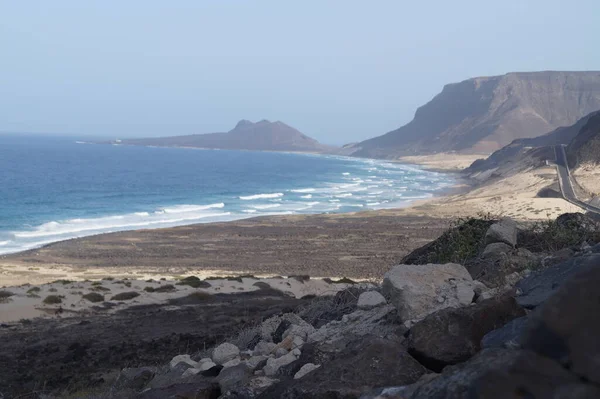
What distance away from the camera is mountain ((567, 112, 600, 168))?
68.1m

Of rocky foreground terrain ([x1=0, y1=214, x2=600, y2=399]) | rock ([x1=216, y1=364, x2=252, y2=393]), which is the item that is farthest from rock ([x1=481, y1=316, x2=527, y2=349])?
rock ([x1=216, y1=364, x2=252, y2=393])

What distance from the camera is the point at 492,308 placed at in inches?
187

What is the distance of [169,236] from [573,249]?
39.4 meters

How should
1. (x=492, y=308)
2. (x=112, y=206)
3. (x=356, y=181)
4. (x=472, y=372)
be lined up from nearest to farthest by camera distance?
(x=472, y=372), (x=492, y=308), (x=112, y=206), (x=356, y=181)

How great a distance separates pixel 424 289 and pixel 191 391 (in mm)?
2389

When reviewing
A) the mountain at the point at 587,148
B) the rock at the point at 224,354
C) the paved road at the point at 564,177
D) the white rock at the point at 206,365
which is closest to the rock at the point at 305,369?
the white rock at the point at 206,365

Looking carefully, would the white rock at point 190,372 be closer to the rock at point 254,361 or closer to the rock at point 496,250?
the rock at point 254,361

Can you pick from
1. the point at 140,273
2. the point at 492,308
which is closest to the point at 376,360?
the point at 492,308

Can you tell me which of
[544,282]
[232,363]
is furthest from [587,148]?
[232,363]

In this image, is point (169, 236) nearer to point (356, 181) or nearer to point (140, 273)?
point (140, 273)

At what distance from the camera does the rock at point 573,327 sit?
244cm

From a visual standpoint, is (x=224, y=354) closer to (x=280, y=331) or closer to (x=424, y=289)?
(x=280, y=331)

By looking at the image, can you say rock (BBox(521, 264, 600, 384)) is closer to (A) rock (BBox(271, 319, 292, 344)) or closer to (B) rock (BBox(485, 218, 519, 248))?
(A) rock (BBox(271, 319, 292, 344))

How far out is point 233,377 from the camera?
5461mm
